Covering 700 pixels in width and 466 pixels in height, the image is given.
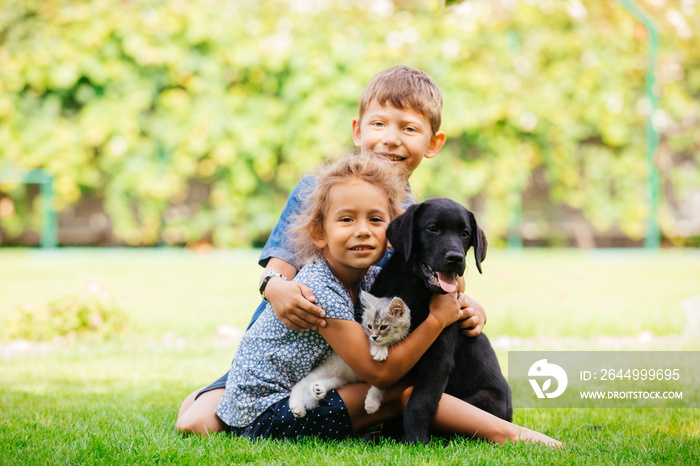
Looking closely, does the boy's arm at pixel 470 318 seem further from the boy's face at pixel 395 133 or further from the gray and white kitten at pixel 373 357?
the boy's face at pixel 395 133

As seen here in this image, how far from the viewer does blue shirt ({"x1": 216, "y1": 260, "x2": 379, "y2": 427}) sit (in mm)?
2771

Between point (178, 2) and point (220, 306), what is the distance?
5519 millimetres

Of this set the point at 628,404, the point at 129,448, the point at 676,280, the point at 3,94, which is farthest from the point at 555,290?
the point at 3,94

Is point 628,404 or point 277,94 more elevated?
point 277,94

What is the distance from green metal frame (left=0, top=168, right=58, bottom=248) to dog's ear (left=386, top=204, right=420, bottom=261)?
9.47 meters

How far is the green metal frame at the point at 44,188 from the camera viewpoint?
10711 millimetres

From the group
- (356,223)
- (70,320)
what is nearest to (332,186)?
(356,223)

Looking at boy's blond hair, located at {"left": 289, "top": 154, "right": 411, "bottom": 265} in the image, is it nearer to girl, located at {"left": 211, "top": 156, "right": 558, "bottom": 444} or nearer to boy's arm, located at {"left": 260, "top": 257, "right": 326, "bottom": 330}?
girl, located at {"left": 211, "top": 156, "right": 558, "bottom": 444}

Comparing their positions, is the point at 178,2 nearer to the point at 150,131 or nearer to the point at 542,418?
the point at 150,131

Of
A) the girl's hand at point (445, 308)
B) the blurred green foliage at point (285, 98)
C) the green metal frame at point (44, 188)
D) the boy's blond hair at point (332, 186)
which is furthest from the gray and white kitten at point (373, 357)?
the green metal frame at point (44, 188)

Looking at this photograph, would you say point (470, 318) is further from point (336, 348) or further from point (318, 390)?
point (318, 390)

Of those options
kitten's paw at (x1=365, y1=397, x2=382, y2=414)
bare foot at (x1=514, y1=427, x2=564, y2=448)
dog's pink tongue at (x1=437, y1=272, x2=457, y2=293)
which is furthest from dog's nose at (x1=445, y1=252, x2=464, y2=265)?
bare foot at (x1=514, y1=427, x2=564, y2=448)

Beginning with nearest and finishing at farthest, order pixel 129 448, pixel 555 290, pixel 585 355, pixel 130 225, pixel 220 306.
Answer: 1. pixel 129 448
2. pixel 585 355
3. pixel 220 306
4. pixel 555 290
5. pixel 130 225

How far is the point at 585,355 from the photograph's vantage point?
503cm
